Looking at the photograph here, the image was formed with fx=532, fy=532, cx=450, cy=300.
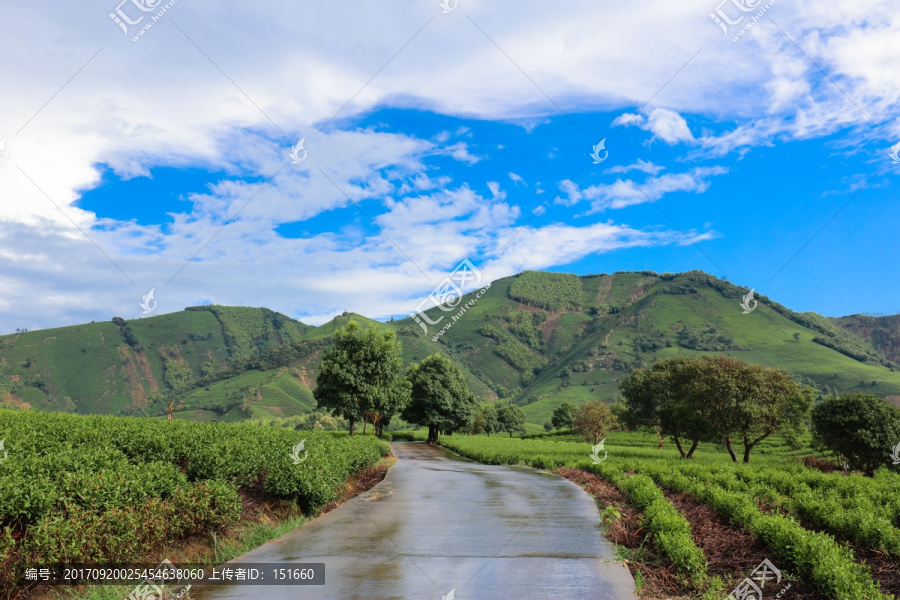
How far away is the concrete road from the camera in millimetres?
5875

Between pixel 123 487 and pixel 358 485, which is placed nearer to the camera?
pixel 123 487

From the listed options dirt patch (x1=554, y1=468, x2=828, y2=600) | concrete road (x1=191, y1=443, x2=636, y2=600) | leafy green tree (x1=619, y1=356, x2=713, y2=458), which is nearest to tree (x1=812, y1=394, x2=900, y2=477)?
leafy green tree (x1=619, y1=356, x2=713, y2=458)

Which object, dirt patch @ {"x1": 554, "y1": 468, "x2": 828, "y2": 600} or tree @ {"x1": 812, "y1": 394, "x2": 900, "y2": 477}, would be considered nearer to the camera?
dirt patch @ {"x1": 554, "y1": 468, "x2": 828, "y2": 600}

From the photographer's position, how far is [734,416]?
127 ft

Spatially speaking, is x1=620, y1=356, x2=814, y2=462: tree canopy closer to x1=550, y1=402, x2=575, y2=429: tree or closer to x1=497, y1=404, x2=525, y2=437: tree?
x1=550, y1=402, x2=575, y2=429: tree

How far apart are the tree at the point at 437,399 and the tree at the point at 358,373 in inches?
836

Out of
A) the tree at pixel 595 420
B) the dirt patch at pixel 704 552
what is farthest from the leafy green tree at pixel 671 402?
the dirt patch at pixel 704 552

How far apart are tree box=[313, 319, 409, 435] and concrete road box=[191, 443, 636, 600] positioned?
3071cm

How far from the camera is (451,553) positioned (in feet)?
24.9

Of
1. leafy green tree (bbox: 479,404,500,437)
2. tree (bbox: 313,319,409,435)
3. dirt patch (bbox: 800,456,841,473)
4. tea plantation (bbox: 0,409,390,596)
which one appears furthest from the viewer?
leafy green tree (bbox: 479,404,500,437)

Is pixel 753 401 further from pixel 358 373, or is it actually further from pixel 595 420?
pixel 358 373

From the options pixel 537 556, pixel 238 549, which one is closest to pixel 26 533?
pixel 238 549

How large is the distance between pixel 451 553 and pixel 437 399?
2341 inches

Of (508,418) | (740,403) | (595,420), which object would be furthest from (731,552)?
(508,418)
